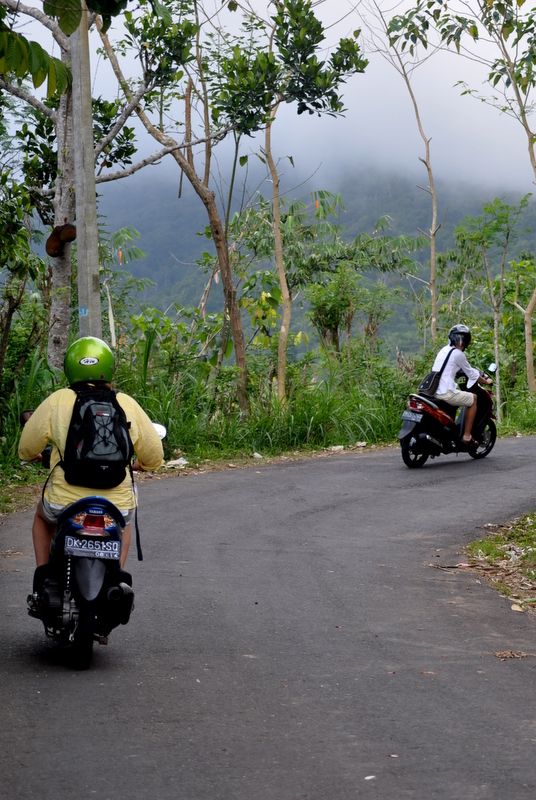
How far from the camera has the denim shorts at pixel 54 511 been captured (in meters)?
5.52

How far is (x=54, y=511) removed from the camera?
555 cm

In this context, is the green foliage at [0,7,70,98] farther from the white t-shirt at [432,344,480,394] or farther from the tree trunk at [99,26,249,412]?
the tree trunk at [99,26,249,412]

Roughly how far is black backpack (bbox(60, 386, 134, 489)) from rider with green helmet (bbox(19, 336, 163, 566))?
3.3 inches

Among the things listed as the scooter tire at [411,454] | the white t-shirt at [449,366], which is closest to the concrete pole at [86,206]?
the scooter tire at [411,454]

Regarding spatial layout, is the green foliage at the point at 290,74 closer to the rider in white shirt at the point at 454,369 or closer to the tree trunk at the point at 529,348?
the rider in white shirt at the point at 454,369

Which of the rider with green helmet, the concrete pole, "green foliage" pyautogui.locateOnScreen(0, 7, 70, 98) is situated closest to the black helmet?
the concrete pole

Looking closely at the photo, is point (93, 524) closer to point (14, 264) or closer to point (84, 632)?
point (84, 632)

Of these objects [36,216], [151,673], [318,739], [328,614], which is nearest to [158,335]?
[36,216]

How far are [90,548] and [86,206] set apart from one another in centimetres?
850

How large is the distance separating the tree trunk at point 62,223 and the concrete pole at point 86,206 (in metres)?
1.54

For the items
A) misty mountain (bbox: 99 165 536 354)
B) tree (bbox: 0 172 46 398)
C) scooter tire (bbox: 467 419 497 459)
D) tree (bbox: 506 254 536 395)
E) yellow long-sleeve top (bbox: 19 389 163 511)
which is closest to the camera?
yellow long-sleeve top (bbox: 19 389 163 511)

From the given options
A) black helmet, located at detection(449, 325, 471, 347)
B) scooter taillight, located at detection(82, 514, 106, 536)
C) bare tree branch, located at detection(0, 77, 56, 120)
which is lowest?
scooter taillight, located at detection(82, 514, 106, 536)

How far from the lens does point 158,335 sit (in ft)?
56.5

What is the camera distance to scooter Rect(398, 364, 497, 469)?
45.3 feet
